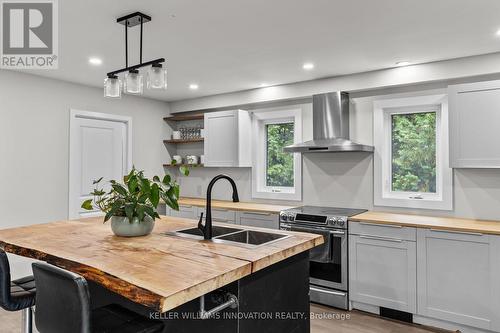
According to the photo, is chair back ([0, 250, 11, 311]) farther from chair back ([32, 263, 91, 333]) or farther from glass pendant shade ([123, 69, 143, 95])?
glass pendant shade ([123, 69, 143, 95])

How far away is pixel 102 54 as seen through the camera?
324cm

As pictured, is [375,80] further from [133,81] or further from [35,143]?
[35,143]

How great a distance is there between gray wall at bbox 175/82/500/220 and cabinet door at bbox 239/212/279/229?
0.63 m

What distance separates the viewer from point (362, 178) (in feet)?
13.1

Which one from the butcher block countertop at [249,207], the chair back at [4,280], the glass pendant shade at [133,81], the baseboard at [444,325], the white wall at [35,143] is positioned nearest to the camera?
the chair back at [4,280]

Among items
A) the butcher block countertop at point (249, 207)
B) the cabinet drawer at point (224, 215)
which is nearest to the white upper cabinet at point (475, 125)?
the butcher block countertop at point (249, 207)

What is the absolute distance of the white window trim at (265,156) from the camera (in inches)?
176

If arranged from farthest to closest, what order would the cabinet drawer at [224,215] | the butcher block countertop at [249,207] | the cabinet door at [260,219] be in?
1. the cabinet drawer at [224,215]
2. the butcher block countertop at [249,207]
3. the cabinet door at [260,219]

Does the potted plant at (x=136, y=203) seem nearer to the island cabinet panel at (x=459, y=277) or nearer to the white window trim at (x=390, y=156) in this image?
the island cabinet panel at (x=459, y=277)

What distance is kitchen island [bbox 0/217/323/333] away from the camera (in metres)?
1.32

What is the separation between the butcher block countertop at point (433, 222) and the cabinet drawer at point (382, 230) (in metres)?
0.04

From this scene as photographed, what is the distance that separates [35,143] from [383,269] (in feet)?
13.1

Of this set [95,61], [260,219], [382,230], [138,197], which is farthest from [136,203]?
[382,230]

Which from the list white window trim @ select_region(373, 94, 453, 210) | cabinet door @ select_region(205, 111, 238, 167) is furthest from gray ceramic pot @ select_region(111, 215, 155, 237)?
white window trim @ select_region(373, 94, 453, 210)
